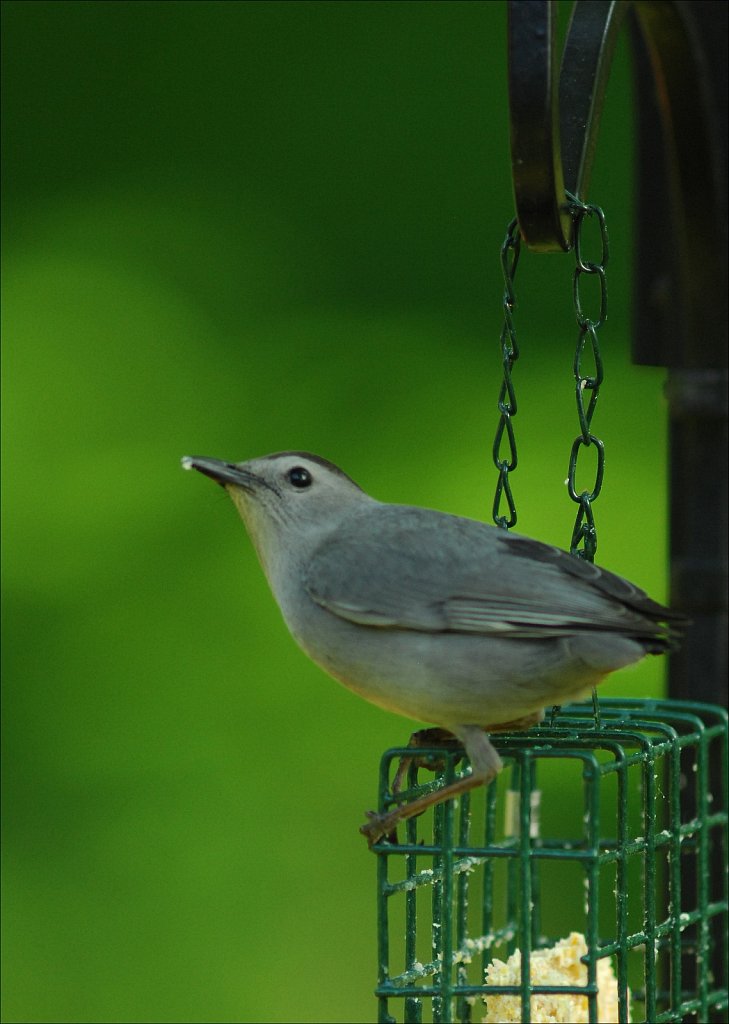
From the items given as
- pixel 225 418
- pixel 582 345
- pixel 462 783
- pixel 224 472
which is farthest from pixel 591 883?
pixel 225 418

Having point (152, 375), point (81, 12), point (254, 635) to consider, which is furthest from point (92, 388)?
point (81, 12)

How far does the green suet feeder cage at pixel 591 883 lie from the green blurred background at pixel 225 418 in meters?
1.27

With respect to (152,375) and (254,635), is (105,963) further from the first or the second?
(152,375)

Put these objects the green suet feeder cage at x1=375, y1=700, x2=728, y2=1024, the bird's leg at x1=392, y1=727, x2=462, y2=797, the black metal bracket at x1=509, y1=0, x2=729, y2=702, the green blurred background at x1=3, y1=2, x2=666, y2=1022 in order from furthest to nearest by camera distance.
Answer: the green blurred background at x1=3, y1=2, x2=666, y2=1022 < the black metal bracket at x1=509, y1=0, x2=729, y2=702 < the bird's leg at x1=392, y1=727, x2=462, y2=797 < the green suet feeder cage at x1=375, y1=700, x2=728, y2=1024

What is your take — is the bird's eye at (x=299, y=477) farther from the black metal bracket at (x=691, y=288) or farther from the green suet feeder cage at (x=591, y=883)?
the black metal bracket at (x=691, y=288)

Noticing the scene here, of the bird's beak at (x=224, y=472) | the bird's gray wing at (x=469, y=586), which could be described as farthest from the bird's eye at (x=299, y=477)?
the bird's gray wing at (x=469, y=586)

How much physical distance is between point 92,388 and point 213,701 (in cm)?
114

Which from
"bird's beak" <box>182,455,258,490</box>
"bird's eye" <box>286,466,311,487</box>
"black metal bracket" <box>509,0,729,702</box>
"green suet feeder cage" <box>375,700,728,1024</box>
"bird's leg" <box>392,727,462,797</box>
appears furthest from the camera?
"black metal bracket" <box>509,0,729,702</box>

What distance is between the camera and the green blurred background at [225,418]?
16.1ft

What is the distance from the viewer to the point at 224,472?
2.90 meters

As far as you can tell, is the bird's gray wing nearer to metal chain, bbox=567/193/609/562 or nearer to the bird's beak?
metal chain, bbox=567/193/609/562

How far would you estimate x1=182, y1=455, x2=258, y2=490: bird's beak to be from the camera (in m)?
2.84

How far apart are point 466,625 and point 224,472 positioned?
588 mm

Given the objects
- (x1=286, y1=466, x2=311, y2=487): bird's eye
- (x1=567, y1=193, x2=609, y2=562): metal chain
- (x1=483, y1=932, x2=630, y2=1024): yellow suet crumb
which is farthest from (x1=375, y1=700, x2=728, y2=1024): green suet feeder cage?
(x1=286, y1=466, x2=311, y2=487): bird's eye
